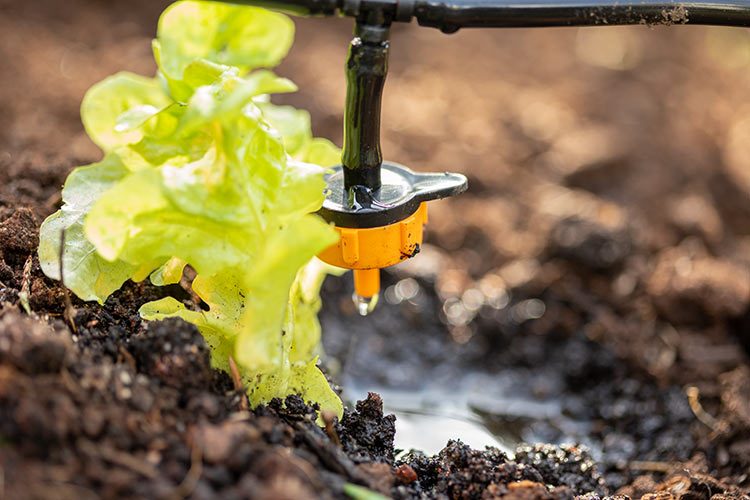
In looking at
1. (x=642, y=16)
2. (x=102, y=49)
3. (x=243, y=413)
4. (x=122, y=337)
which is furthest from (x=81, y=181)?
(x=102, y=49)

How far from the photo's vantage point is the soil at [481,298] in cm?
109

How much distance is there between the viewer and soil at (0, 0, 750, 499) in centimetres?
109

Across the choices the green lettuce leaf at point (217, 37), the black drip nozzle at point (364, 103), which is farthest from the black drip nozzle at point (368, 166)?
the green lettuce leaf at point (217, 37)

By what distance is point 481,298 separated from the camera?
2.54 metres

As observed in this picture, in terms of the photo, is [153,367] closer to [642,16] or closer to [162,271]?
[162,271]

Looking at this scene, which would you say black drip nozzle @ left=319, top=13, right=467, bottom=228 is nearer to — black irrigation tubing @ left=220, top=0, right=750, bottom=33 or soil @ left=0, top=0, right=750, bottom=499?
black irrigation tubing @ left=220, top=0, right=750, bottom=33

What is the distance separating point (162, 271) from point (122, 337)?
0.17 metres

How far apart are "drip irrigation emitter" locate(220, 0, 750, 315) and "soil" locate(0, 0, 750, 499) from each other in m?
0.33

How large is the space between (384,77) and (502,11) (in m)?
0.23

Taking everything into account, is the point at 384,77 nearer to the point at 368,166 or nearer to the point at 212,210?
the point at 368,166

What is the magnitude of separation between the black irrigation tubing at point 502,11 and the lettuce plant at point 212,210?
0.17 m

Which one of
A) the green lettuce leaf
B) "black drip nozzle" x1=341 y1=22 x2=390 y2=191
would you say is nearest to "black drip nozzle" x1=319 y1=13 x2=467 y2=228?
"black drip nozzle" x1=341 y1=22 x2=390 y2=191

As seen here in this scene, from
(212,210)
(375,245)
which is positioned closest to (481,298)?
(375,245)

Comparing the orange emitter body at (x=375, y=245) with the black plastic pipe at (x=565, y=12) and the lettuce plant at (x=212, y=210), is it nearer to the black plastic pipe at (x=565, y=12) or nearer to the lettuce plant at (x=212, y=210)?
the lettuce plant at (x=212, y=210)
